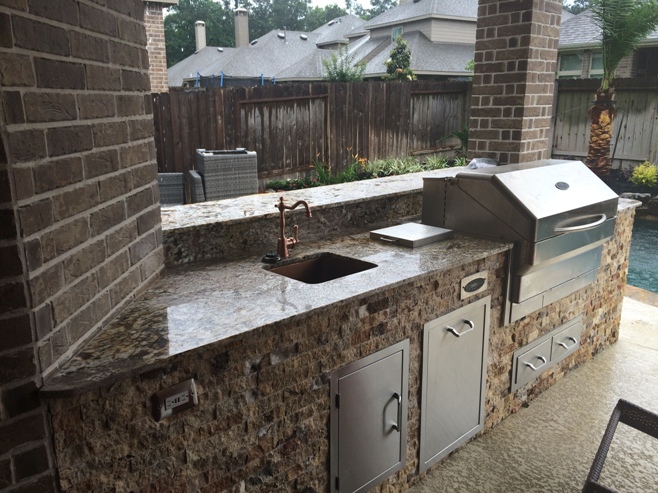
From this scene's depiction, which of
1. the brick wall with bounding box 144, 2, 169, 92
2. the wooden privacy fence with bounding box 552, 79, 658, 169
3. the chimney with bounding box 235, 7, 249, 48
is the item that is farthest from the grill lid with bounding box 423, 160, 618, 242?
the chimney with bounding box 235, 7, 249, 48

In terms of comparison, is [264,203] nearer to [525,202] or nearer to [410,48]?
[525,202]

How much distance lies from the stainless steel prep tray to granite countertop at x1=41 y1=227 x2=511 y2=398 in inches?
2.0

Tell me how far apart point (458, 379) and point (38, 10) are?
7.63 feet

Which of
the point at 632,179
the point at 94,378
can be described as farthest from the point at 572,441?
the point at 632,179

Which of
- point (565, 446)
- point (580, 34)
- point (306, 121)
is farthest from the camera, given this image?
point (580, 34)

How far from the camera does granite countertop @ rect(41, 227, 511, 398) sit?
157 centimetres

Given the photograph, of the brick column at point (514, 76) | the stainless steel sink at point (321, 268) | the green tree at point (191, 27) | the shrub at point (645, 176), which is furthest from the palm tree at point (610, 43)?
the green tree at point (191, 27)

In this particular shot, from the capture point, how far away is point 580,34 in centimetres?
1468

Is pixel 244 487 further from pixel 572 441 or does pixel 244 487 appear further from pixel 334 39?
pixel 334 39

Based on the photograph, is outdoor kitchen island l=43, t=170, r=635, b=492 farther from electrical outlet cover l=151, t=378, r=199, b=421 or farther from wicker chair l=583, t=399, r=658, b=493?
wicker chair l=583, t=399, r=658, b=493

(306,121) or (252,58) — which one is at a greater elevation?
(252,58)

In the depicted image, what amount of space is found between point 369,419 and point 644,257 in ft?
22.4

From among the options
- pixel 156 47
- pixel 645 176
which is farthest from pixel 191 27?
pixel 645 176

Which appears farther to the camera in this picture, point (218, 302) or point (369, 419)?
point (369, 419)
